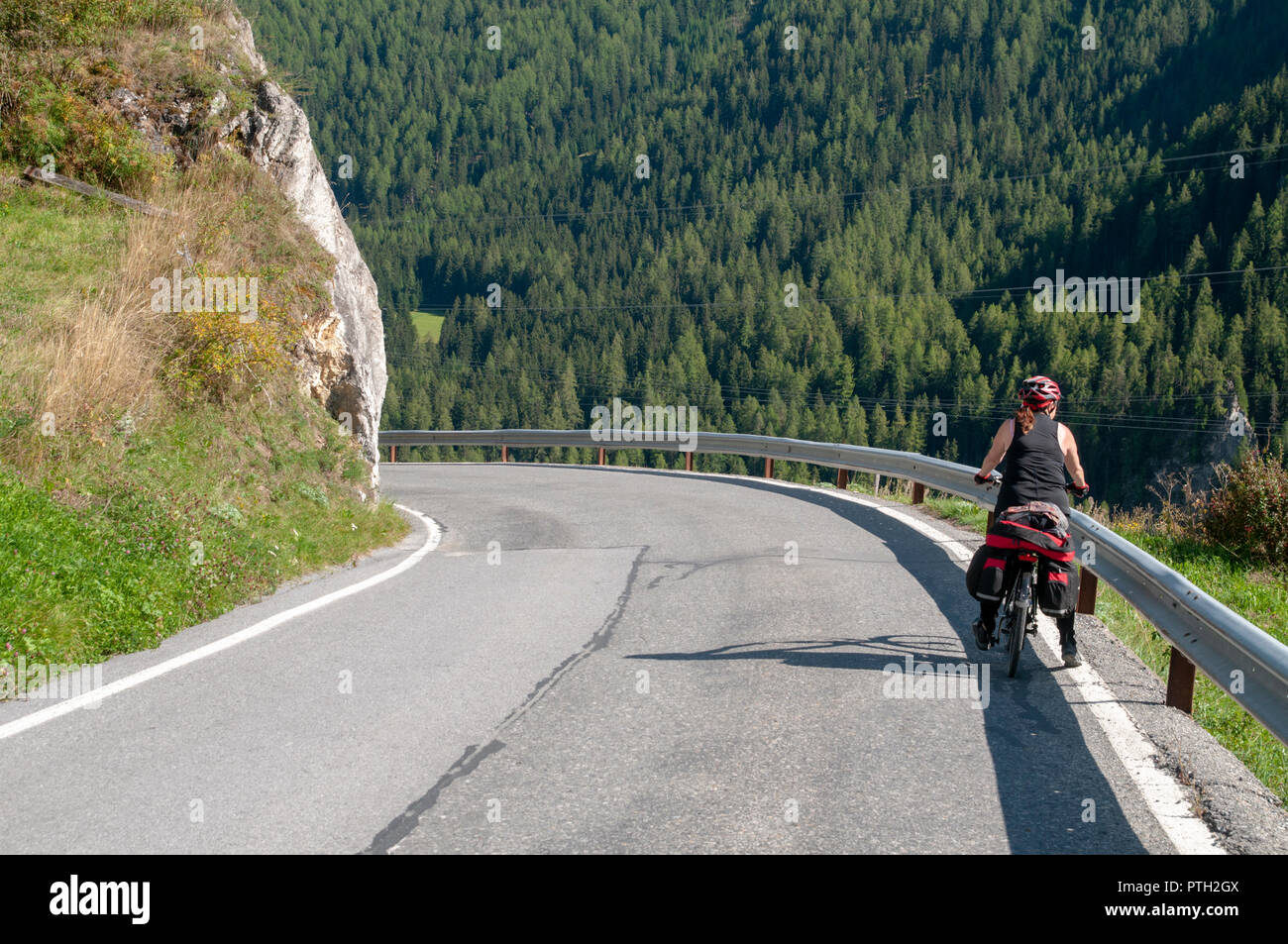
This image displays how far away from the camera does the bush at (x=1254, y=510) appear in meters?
11.9

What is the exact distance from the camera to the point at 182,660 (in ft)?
21.2

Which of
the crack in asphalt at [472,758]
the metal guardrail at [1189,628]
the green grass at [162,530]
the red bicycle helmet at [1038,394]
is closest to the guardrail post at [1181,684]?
the metal guardrail at [1189,628]

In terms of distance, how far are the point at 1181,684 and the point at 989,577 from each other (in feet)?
3.93

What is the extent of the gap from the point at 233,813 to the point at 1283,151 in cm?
16185

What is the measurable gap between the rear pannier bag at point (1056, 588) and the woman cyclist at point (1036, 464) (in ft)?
0.44

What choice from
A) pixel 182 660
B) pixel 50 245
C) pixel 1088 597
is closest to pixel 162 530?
pixel 182 660

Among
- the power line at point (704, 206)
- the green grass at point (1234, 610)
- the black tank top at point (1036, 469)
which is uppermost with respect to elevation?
the power line at point (704, 206)

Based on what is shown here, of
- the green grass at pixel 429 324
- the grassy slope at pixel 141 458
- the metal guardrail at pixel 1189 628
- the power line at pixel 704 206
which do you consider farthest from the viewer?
the power line at pixel 704 206

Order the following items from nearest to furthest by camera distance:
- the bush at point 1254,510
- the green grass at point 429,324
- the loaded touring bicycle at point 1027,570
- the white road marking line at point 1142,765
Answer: the white road marking line at point 1142,765 → the loaded touring bicycle at point 1027,570 → the bush at point 1254,510 → the green grass at point 429,324

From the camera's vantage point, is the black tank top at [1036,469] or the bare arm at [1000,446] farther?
the bare arm at [1000,446]

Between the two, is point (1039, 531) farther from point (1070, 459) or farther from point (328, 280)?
point (328, 280)

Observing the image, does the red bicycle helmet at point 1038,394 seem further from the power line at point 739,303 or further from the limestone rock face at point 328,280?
the power line at point 739,303

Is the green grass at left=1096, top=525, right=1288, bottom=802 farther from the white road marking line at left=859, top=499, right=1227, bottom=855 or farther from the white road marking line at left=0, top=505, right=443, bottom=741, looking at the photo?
the white road marking line at left=0, top=505, right=443, bottom=741
